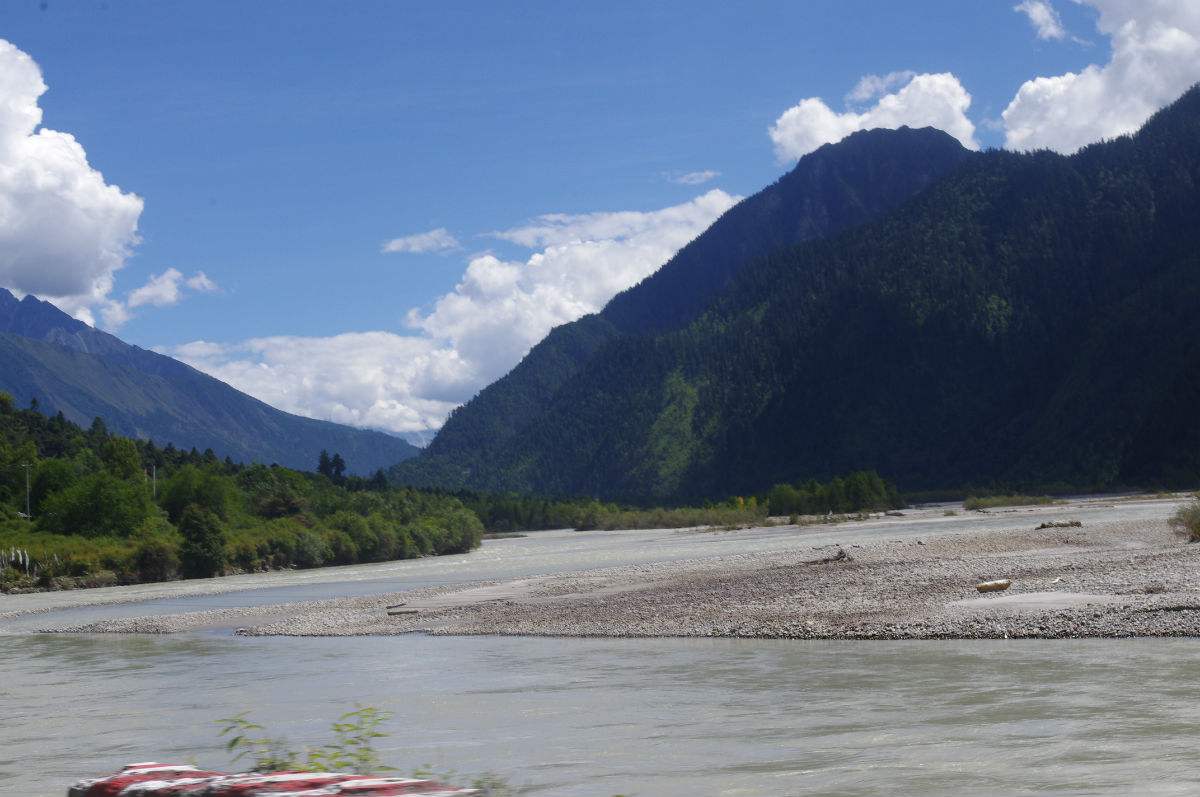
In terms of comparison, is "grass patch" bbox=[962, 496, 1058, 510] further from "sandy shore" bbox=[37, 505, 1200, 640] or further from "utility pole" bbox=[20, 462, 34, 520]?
"utility pole" bbox=[20, 462, 34, 520]

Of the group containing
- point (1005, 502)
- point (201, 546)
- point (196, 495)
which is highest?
point (196, 495)

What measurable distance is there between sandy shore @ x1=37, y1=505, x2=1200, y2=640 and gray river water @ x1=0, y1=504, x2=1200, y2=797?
215cm

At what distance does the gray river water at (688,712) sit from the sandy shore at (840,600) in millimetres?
2150

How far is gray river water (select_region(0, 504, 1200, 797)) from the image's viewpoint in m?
14.3

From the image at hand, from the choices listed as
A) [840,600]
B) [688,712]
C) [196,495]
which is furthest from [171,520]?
[688,712]

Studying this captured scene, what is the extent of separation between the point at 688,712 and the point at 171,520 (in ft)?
327

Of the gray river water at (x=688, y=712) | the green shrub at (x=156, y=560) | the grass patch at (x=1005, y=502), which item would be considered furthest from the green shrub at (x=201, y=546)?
the grass patch at (x=1005, y=502)

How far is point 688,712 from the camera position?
65.4 feet

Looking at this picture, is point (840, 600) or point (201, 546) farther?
point (201, 546)

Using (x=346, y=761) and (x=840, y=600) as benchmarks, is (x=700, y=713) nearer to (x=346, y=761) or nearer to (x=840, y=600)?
(x=346, y=761)

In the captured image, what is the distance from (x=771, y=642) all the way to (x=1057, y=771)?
15.9 metres

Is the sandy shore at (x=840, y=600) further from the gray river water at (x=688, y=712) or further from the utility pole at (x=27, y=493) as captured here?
the utility pole at (x=27, y=493)

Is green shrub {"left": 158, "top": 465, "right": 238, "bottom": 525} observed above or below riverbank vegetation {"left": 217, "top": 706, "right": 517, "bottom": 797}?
above

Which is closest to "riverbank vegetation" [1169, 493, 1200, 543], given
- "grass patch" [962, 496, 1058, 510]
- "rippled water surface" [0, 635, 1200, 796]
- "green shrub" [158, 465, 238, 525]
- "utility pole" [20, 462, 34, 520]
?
"rippled water surface" [0, 635, 1200, 796]
